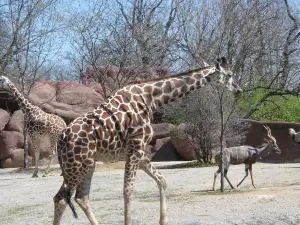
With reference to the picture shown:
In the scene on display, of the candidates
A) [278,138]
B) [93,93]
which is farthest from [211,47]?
[93,93]

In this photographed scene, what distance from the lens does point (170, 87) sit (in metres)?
8.56

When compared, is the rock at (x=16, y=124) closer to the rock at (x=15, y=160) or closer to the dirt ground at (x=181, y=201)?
the rock at (x=15, y=160)

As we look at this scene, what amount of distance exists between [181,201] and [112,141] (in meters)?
3.34

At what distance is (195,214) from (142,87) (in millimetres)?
2294

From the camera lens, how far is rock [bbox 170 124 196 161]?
73.3 ft

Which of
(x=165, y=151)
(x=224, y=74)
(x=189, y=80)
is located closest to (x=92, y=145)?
(x=189, y=80)

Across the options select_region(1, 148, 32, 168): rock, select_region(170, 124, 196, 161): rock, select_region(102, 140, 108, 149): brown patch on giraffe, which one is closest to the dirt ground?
select_region(102, 140, 108, 149): brown patch on giraffe

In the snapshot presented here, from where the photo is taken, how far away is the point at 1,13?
20188 mm

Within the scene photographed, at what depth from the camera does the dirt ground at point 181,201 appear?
8.93m

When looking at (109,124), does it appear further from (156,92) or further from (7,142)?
(7,142)

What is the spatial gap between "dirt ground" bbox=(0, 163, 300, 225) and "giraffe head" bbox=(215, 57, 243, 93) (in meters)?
2.04

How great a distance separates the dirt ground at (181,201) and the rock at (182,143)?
5.66m

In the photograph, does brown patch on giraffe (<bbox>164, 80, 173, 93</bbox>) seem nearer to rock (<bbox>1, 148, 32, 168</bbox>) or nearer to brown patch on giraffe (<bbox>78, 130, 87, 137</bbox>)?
brown patch on giraffe (<bbox>78, 130, 87, 137</bbox>)

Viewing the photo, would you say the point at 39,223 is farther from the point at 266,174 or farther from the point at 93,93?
the point at 93,93
